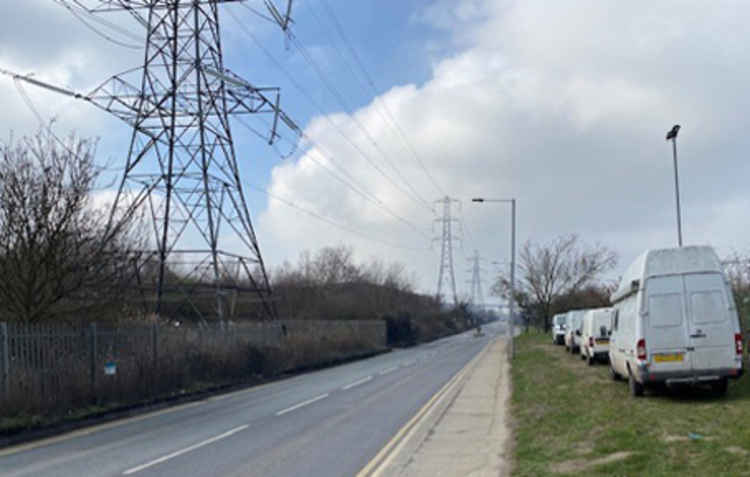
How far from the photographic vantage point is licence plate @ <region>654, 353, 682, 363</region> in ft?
47.8

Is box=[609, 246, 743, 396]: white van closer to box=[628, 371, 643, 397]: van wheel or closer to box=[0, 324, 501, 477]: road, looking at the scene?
box=[628, 371, 643, 397]: van wheel

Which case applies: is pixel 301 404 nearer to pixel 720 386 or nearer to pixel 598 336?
pixel 720 386

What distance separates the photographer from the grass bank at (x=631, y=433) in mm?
8656

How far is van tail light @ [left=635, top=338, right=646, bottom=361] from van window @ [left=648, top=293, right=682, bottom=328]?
39 cm

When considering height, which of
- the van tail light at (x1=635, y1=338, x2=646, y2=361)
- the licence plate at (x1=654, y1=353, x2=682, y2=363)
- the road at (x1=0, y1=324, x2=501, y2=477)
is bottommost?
the road at (x1=0, y1=324, x2=501, y2=477)

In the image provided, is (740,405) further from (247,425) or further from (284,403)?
(284,403)

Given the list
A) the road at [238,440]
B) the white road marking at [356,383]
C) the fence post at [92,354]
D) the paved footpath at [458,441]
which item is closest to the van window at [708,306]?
the paved footpath at [458,441]

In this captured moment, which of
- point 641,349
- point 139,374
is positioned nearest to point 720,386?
point 641,349

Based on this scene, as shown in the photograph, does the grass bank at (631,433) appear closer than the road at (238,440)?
Yes

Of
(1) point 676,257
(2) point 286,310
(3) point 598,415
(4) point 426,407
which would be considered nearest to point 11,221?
(4) point 426,407

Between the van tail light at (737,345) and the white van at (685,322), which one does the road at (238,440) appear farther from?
the van tail light at (737,345)

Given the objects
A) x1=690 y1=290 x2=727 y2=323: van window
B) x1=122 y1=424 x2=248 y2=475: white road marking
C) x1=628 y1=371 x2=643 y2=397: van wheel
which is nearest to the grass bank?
x1=628 y1=371 x2=643 y2=397: van wheel

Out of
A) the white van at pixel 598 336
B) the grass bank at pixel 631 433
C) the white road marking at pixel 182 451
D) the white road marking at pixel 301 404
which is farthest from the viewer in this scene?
the white van at pixel 598 336

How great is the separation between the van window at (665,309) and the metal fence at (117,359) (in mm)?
12057
